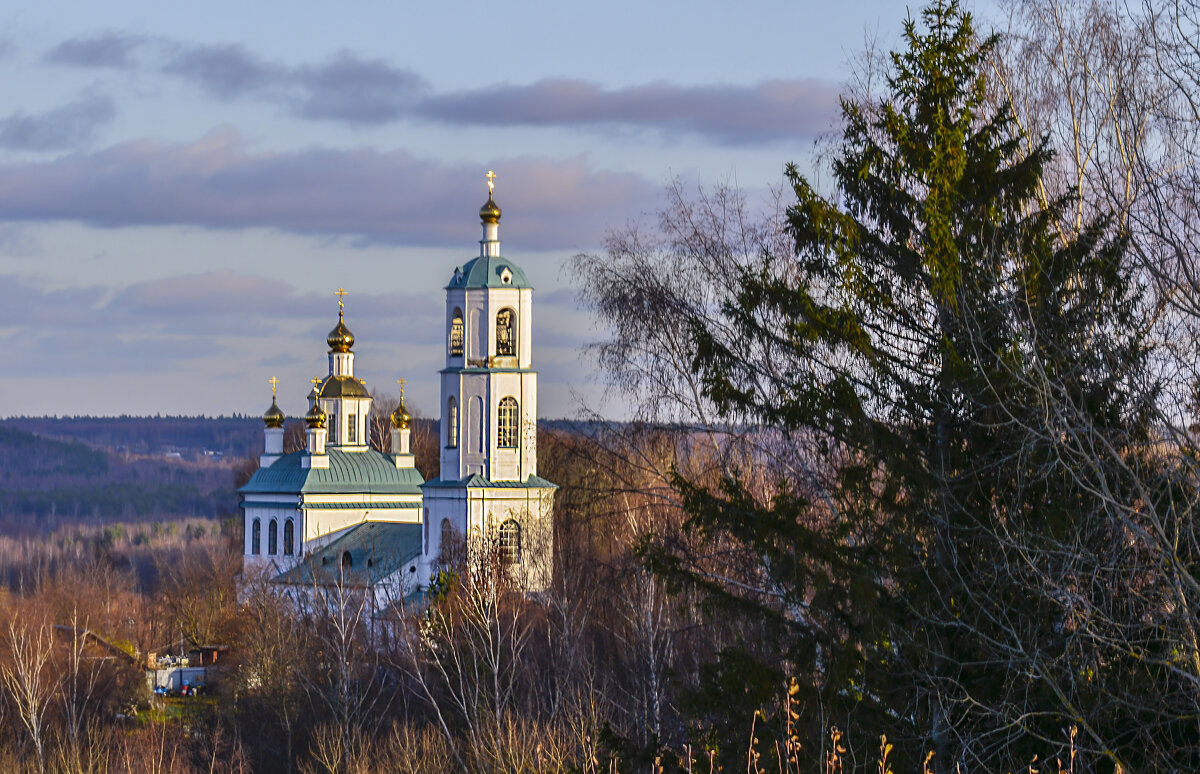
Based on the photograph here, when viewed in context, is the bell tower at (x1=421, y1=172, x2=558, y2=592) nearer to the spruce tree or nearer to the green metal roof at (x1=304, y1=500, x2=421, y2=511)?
the green metal roof at (x1=304, y1=500, x2=421, y2=511)

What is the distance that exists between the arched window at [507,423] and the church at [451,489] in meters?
0.04

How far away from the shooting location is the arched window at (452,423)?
46.4 m

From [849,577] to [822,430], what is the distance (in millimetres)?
1066

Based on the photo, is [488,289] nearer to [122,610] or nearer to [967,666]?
[122,610]

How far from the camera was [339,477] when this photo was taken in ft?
188

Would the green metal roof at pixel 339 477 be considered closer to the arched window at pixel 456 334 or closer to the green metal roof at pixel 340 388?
the green metal roof at pixel 340 388

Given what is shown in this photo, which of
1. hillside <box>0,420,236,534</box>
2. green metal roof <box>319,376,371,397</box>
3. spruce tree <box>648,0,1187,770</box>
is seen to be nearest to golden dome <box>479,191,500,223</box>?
green metal roof <box>319,376,371,397</box>

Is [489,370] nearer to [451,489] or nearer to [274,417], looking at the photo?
[451,489]

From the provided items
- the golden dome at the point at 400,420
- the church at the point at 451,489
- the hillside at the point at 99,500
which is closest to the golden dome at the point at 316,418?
the church at the point at 451,489

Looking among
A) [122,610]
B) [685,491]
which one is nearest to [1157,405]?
[685,491]

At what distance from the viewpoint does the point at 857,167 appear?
12.3 m

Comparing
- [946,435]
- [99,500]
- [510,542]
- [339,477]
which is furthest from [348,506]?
[99,500]

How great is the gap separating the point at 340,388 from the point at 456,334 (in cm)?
1501

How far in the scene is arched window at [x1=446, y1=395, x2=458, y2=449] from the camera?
46438 millimetres
